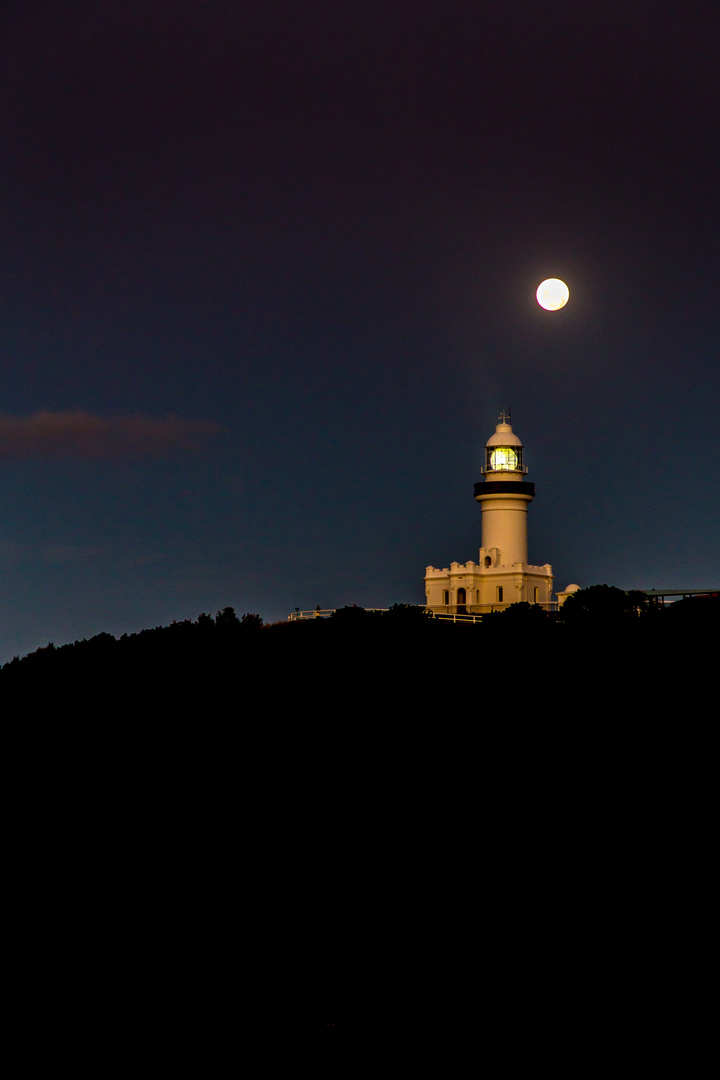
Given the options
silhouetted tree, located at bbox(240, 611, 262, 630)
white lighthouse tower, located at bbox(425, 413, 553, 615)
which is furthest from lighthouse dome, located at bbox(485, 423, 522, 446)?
silhouetted tree, located at bbox(240, 611, 262, 630)

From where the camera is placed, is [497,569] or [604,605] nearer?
[604,605]

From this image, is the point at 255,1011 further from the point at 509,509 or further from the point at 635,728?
the point at 509,509

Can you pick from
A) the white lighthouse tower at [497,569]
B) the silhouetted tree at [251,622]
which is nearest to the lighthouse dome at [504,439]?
the white lighthouse tower at [497,569]

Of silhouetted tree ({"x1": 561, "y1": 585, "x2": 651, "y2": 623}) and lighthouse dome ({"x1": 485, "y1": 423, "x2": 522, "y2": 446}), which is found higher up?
lighthouse dome ({"x1": 485, "y1": 423, "x2": 522, "y2": 446})

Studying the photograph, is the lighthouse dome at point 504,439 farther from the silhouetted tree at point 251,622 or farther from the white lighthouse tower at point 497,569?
the silhouetted tree at point 251,622

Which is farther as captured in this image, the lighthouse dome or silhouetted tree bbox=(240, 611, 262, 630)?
the lighthouse dome

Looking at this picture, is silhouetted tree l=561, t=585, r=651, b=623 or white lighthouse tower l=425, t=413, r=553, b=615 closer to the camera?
silhouetted tree l=561, t=585, r=651, b=623

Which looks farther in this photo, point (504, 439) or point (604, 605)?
point (504, 439)

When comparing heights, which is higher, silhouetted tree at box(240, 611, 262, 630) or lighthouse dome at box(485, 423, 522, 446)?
lighthouse dome at box(485, 423, 522, 446)

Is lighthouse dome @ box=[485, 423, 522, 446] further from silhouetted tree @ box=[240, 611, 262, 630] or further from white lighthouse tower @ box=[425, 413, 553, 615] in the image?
silhouetted tree @ box=[240, 611, 262, 630]

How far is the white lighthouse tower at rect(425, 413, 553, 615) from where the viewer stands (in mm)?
92438

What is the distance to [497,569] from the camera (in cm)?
9300

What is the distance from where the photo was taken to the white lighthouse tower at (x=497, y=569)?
303ft

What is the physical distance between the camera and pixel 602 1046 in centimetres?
3481
